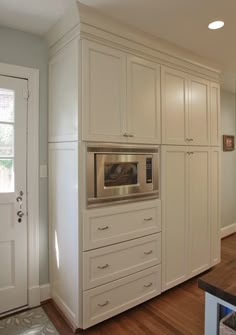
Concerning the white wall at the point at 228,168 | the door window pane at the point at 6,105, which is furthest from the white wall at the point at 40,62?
the white wall at the point at 228,168

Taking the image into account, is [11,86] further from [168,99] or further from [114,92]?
[168,99]

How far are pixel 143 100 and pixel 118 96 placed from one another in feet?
0.98

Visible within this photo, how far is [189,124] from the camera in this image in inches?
107

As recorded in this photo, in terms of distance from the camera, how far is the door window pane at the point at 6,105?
2178 mm

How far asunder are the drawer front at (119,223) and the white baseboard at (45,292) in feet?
2.80

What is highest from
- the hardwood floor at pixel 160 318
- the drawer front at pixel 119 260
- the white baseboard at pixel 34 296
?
the drawer front at pixel 119 260

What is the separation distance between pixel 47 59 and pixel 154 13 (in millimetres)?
1091

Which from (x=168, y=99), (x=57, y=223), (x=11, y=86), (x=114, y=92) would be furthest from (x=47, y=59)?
(x=57, y=223)

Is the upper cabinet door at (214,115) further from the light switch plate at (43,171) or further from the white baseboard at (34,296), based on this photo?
the white baseboard at (34,296)

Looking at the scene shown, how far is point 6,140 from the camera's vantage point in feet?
7.22

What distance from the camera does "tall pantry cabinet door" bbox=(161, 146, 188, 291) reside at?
2488 millimetres

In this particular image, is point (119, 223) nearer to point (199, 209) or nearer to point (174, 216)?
point (174, 216)

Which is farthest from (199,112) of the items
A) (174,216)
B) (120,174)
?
(120,174)

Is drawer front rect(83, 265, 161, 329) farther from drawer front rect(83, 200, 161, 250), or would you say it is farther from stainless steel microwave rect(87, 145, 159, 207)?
stainless steel microwave rect(87, 145, 159, 207)
